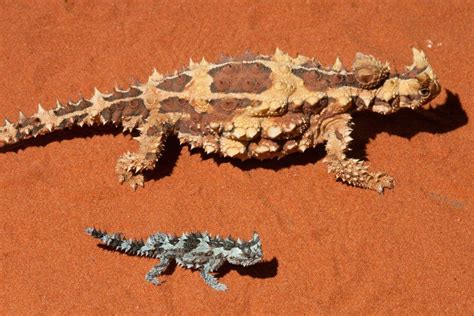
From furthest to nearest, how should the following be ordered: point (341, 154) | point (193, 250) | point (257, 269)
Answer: point (341, 154) → point (257, 269) → point (193, 250)

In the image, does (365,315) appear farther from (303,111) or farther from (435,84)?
(435,84)

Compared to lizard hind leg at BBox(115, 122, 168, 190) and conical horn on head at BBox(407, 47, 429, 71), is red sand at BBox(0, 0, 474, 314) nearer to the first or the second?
lizard hind leg at BBox(115, 122, 168, 190)

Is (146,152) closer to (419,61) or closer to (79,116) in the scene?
(79,116)

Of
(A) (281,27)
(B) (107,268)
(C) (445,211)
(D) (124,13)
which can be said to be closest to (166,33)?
(D) (124,13)

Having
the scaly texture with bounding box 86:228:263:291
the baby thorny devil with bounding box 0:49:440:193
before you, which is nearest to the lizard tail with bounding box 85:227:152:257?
the scaly texture with bounding box 86:228:263:291

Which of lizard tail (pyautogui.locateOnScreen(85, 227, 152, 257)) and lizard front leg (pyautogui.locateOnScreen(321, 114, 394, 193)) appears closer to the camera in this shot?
lizard tail (pyautogui.locateOnScreen(85, 227, 152, 257))

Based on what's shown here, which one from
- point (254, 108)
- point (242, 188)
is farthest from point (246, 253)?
point (254, 108)
